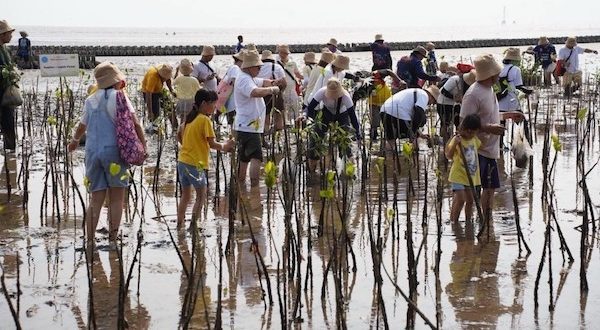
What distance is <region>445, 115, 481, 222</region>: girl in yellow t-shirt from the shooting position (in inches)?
328

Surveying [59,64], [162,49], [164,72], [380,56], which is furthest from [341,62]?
[162,49]

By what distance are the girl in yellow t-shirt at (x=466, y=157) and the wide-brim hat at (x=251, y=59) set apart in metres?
2.61

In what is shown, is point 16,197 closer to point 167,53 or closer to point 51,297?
point 51,297

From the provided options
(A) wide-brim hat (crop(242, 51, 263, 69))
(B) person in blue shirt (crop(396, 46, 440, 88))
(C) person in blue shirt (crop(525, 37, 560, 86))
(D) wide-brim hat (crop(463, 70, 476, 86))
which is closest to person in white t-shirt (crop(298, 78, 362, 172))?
(A) wide-brim hat (crop(242, 51, 263, 69))

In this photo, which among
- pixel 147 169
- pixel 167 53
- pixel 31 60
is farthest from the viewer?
pixel 167 53

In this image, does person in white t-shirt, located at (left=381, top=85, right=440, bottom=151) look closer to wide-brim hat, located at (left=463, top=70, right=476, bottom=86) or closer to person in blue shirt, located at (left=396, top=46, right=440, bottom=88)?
wide-brim hat, located at (left=463, top=70, right=476, bottom=86)

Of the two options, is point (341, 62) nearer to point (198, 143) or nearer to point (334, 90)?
point (334, 90)

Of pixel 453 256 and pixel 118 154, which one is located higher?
pixel 118 154

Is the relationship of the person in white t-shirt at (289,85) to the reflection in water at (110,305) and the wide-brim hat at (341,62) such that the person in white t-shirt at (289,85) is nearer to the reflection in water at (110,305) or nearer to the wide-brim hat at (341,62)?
the wide-brim hat at (341,62)

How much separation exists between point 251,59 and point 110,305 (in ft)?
14.3

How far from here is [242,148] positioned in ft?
34.5

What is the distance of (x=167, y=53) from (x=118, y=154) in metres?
43.3

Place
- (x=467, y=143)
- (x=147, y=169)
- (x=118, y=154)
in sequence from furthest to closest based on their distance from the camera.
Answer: (x=147, y=169) < (x=467, y=143) < (x=118, y=154)

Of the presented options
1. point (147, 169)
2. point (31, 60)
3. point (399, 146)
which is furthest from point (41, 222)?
point (31, 60)
